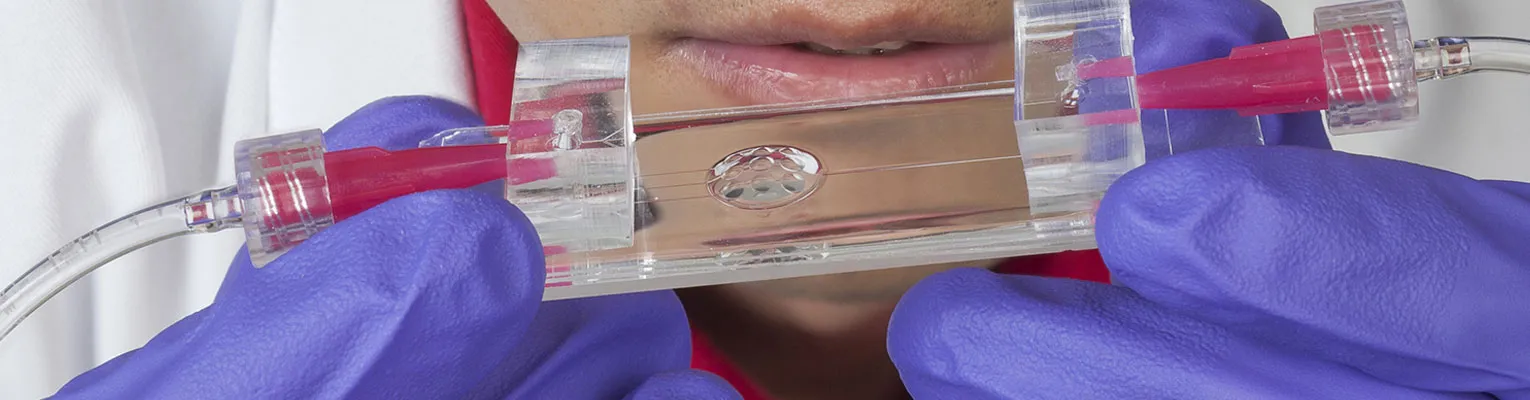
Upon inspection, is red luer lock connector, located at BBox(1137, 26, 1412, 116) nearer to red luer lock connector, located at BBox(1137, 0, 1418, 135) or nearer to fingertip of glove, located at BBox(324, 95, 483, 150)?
red luer lock connector, located at BBox(1137, 0, 1418, 135)

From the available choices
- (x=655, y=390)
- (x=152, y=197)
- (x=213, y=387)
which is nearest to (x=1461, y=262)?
(x=655, y=390)

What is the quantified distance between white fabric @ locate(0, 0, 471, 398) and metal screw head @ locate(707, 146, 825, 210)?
0.50m

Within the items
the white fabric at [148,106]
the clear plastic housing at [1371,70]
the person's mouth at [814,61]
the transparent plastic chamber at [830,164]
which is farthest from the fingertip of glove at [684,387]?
the white fabric at [148,106]

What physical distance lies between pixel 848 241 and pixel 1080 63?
132mm

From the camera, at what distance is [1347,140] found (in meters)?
1.01

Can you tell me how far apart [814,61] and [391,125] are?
247 mm

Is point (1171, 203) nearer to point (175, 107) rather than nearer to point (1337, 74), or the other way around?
point (1337, 74)

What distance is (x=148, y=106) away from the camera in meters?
0.92

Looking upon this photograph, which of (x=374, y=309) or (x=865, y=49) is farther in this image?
(x=865, y=49)

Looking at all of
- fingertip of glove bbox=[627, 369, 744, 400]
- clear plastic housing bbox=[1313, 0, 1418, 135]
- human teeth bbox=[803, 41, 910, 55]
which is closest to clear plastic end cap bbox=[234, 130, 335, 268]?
fingertip of glove bbox=[627, 369, 744, 400]

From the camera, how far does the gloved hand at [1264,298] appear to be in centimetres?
47

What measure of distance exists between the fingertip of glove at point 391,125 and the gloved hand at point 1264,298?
1.05ft

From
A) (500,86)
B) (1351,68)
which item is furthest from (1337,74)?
(500,86)

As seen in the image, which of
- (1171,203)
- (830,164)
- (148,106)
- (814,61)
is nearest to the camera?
(1171,203)
